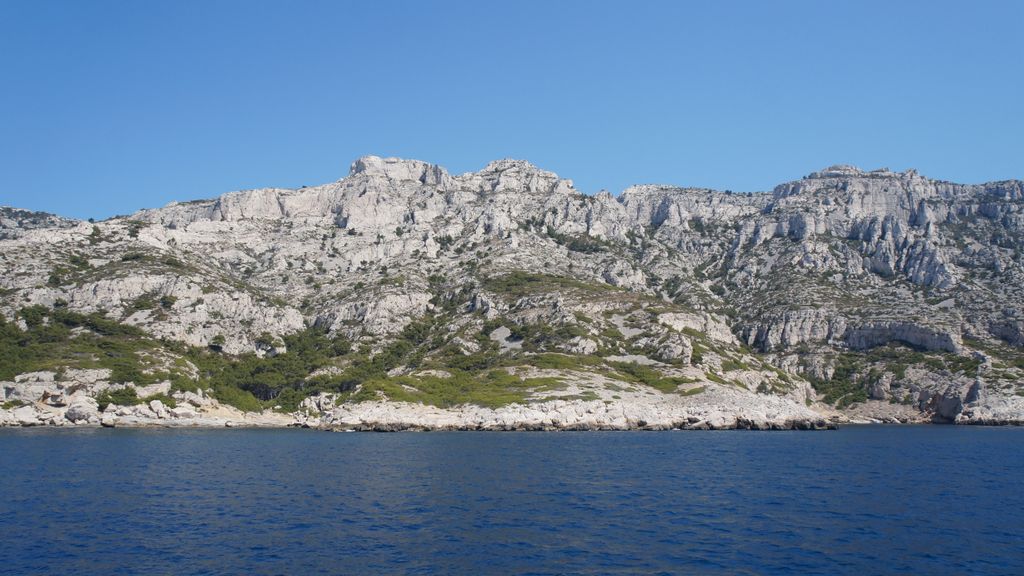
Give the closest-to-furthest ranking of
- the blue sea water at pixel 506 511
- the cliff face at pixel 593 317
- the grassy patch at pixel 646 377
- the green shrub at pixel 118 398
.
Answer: the blue sea water at pixel 506 511 < the green shrub at pixel 118 398 < the grassy patch at pixel 646 377 < the cliff face at pixel 593 317

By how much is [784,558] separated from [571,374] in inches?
3983

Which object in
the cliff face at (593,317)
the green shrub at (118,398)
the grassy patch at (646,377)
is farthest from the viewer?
the cliff face at (593,317)

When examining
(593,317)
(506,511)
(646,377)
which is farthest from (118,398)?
(593,317)

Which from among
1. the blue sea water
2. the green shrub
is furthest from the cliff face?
the blue sea water

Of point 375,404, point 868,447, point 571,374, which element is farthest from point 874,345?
point 375,404

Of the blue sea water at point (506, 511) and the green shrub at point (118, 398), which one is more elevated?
the green shrub at point (118, 398)

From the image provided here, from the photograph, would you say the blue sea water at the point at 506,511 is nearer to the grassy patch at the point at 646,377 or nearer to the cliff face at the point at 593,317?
the grassy patch at the point at 646,377

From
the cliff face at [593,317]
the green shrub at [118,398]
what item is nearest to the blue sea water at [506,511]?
the green shrub at [118,398]

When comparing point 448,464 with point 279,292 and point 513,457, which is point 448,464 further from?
point 279,292

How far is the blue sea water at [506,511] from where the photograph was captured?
97.5 ft

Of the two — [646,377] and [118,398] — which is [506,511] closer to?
[118,398]

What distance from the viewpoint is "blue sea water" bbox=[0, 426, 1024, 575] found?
29.7m

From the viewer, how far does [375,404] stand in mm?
115062

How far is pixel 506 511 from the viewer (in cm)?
3981
